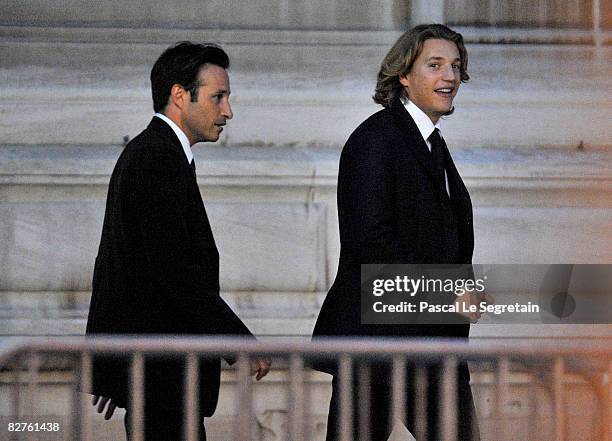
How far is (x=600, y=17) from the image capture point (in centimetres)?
798

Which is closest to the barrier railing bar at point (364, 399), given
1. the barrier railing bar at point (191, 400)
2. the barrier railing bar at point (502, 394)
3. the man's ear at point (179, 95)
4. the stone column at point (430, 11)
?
the barrier railing bar at point (502, 394)

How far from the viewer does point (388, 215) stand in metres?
5.26

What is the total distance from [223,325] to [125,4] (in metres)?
3.11

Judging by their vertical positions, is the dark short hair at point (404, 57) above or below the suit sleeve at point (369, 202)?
above

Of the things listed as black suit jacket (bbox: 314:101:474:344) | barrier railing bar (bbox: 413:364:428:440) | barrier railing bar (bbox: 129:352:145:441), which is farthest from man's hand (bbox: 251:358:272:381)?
black suit jacket (bbox: 314:101:474:344)

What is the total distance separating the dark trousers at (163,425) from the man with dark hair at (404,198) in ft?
1.71

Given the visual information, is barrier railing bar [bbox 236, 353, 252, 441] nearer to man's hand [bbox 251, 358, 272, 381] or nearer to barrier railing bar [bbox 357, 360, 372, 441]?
man's hand [bbox 251, 358, 272, 381]

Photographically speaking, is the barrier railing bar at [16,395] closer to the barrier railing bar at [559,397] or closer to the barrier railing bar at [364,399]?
the barrier railing bar at [364,399]

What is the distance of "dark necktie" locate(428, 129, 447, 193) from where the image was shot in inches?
213

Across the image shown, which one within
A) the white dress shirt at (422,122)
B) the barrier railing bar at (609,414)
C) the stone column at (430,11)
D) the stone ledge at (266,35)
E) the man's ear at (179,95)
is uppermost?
the stone column at (430,11)

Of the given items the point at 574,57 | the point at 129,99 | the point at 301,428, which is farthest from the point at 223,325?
the point at 574,57

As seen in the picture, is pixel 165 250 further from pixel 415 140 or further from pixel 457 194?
pixel 457 194

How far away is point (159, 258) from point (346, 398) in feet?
2.98

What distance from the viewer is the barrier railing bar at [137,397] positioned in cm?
450
